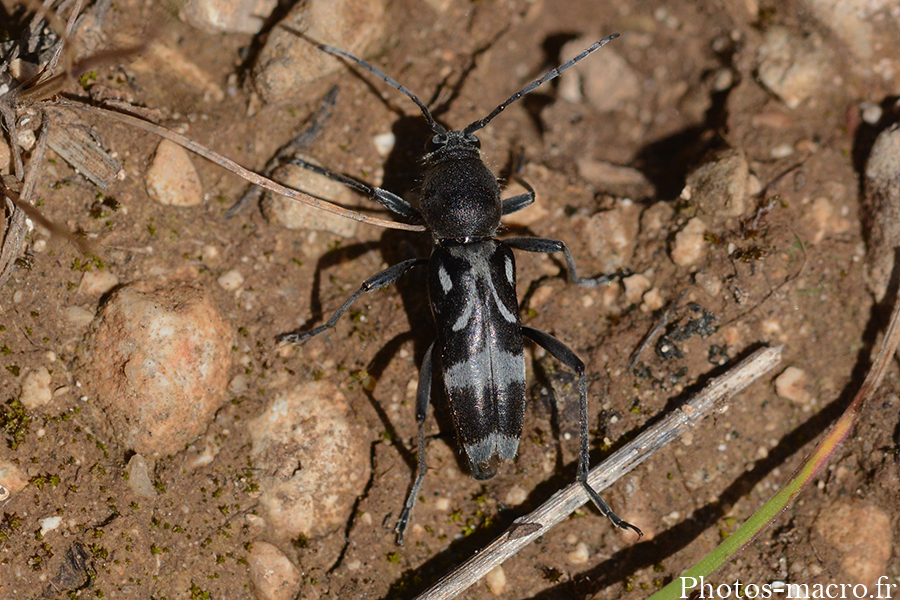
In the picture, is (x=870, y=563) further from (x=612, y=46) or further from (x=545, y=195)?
(x=612, y=46)

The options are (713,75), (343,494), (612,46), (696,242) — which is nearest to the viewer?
(343,494)

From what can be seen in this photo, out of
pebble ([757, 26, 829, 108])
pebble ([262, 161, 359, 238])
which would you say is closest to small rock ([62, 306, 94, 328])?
pebble ([262, 161, 359, 238])

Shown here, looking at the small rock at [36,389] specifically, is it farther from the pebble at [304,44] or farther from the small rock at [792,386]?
the small rock at [792,386]

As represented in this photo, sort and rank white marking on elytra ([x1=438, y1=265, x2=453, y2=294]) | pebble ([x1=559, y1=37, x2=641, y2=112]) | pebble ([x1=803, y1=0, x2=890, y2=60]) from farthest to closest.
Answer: pebble ([x1=559, y1=37, x2=641, y2=112]), pebble ([x1=803, y1=0, x2=890, y2=60]), white marking on elytra ([x1=438, y1=265, x2=453, y2=294])

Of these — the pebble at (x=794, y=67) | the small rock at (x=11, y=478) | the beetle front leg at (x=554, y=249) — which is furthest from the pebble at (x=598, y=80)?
the small rock at (x=11, y=478)

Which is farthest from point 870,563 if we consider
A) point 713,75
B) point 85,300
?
point 85,300

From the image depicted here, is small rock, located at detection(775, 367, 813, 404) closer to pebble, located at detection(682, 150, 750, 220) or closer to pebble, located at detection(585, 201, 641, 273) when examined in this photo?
pebble, located at detection(682, 150, 750, 220)
